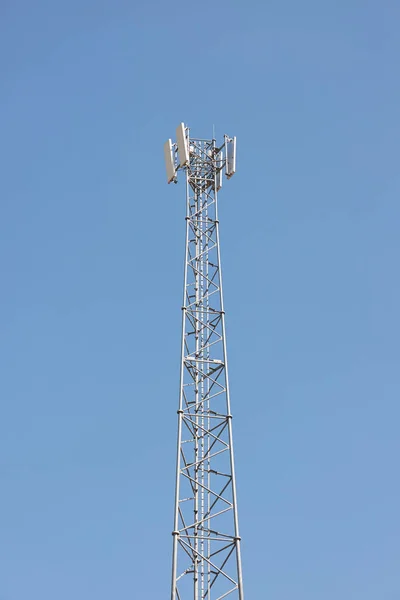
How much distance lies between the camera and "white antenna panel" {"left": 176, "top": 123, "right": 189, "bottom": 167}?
120 feet

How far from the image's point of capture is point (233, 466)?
3005cm

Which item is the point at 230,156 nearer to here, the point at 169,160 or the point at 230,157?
the point at 230,157

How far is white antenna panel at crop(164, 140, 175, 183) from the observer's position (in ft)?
122

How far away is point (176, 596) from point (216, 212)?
16.0 meters

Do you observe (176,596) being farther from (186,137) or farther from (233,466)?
(186,137)

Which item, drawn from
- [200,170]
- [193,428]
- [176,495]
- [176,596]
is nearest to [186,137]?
[200,170]

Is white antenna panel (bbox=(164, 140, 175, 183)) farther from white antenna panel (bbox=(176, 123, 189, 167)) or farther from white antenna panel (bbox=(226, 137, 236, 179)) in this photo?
white antenna panel (bbox=(226, 137, 236, 179))

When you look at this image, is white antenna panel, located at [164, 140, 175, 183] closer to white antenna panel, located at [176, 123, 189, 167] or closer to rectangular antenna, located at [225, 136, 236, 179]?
white antenna panel, located at [176, 123, 189, 167]

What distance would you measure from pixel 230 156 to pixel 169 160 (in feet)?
8.49

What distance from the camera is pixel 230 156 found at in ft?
122

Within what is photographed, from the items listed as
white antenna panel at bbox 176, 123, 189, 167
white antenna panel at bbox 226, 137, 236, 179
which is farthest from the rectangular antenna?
white antenna panel at bbox 176, 123, 189, 167

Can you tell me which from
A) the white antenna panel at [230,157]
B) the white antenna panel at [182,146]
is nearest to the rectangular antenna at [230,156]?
the white antenna panel at [230,157]

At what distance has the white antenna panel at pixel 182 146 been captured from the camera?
36619 millimetres

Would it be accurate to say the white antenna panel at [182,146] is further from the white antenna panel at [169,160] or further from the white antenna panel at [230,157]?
the white antenna panel at [230,157]
